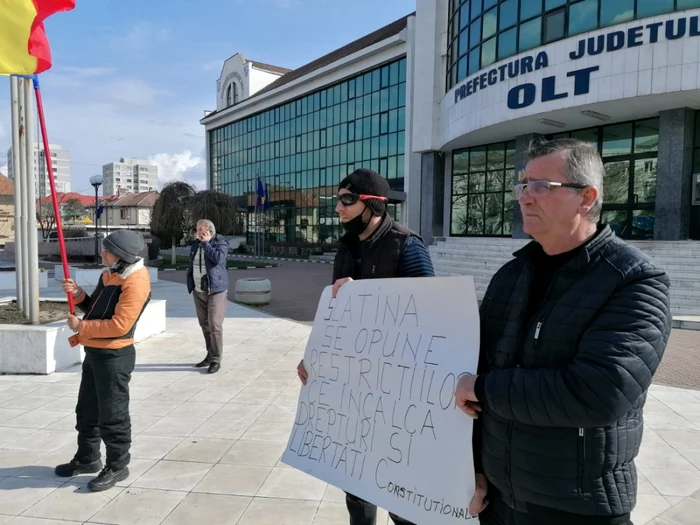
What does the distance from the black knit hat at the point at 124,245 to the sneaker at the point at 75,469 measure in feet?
5.19

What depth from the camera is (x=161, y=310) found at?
890cm

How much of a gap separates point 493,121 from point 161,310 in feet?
52.2

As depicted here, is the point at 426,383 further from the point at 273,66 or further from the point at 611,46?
the point at 273,66

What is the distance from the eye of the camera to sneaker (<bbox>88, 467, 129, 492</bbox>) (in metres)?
3.37

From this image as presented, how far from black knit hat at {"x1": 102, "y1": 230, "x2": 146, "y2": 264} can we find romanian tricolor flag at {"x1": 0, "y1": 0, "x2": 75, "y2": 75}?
2209 millimetres

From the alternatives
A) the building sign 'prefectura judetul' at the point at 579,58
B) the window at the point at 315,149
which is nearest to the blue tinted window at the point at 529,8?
the building sign 'prefectura judetul' at the point at 579,58

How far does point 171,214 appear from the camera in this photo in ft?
92.9

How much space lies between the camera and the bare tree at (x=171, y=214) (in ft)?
93.0

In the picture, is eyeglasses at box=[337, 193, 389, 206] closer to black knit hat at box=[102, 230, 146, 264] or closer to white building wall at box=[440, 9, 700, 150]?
black knit hat at box=[102, 230, 146, 264]

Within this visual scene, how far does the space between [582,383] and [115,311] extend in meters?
3.04

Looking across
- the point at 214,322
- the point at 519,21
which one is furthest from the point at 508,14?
the point at 214,322

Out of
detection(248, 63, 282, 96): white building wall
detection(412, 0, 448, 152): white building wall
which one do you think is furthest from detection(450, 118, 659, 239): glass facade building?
detection(248, 63, 282, 96): white building wall

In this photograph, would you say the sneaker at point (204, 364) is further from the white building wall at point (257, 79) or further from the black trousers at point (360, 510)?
the white building wall at point (257, 79)

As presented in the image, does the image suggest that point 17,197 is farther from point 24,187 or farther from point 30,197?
point 30,197
